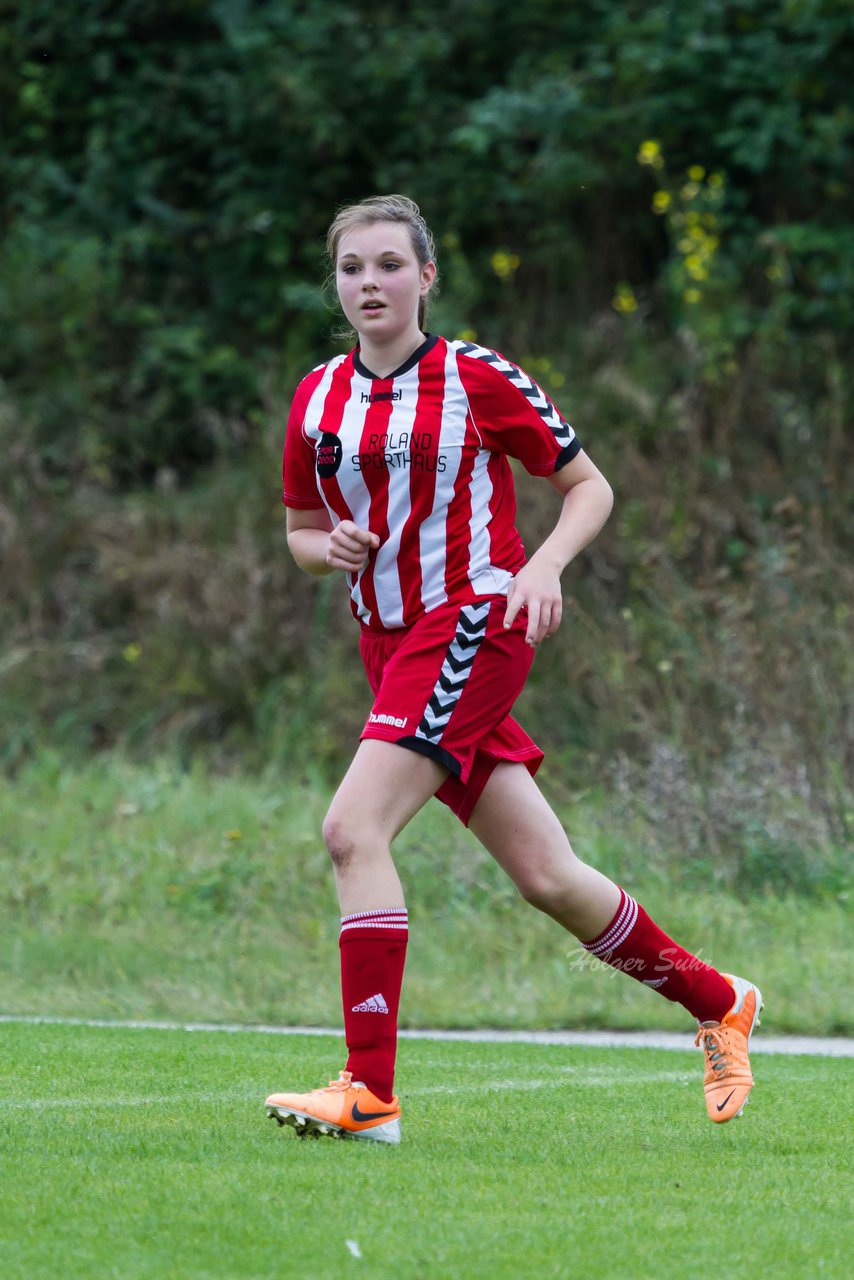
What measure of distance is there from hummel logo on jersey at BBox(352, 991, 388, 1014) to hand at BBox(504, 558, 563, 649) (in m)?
0.85

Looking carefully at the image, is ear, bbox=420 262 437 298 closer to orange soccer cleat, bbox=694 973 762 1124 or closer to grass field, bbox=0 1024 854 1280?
orange soccer cleat, bbox=694 973 762 1124

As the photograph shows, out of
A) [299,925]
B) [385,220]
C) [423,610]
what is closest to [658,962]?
[423,610]

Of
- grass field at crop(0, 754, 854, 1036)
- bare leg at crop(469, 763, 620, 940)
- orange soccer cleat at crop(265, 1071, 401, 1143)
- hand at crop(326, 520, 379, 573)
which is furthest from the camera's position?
grass field at crop(0, 754, 854, 1036)

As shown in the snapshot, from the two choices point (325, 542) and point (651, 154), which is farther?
point (651, 154)

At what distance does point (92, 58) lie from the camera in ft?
48.2

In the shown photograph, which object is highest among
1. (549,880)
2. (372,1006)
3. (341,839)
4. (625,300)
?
(625,300)

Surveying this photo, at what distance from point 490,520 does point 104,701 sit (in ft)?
27.8

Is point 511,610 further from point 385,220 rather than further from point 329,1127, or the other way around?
point 329,1127

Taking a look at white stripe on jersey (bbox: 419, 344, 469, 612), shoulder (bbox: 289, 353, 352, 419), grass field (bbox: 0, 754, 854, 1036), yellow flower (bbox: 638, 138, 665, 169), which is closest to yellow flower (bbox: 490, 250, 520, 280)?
yellow flower (bbox: 638, 138, 665, 169)

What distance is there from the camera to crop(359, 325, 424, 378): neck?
4.19 meters

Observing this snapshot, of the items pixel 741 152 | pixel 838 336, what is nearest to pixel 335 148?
pixel 741 152

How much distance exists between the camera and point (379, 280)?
4.13m

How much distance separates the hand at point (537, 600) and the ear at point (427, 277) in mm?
784

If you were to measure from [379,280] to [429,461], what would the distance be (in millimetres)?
452
